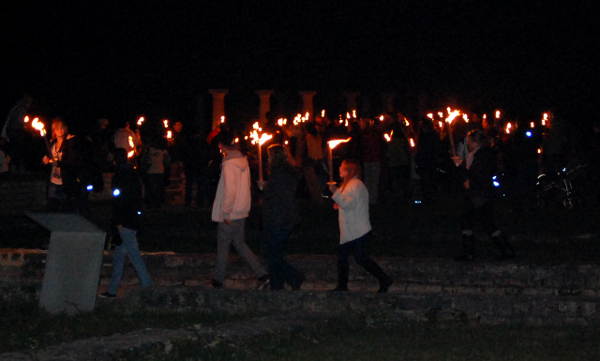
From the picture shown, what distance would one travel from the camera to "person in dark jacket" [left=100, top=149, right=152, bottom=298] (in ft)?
44.2

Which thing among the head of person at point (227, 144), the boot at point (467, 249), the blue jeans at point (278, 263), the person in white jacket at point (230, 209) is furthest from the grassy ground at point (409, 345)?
the boot at point (467, 249)

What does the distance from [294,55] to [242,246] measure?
3033 cm

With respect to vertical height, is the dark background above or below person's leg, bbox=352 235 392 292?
above

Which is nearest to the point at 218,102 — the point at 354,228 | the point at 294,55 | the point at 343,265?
the point at 294,55

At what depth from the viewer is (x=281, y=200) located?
Result: 44.2ft

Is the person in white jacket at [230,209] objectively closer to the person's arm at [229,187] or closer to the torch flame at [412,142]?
the person's arm at [229,187]

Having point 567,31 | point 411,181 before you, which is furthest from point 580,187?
point 567,31

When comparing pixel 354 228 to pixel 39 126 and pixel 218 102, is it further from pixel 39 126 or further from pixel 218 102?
pixel 218 102

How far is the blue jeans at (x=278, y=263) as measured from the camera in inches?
529

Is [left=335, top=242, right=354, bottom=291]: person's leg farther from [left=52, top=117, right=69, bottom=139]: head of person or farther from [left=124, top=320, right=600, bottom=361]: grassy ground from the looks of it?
[left=52, top=117, right=69, bottom=139]: head of person

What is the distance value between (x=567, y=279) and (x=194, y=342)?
5762mm

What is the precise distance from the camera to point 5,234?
19.7 meters

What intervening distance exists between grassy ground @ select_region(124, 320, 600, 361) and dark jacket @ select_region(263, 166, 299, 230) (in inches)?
86.8

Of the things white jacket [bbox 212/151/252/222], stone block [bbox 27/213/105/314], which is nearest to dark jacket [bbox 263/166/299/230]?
white jacket [bbox 212/151/252/222]
